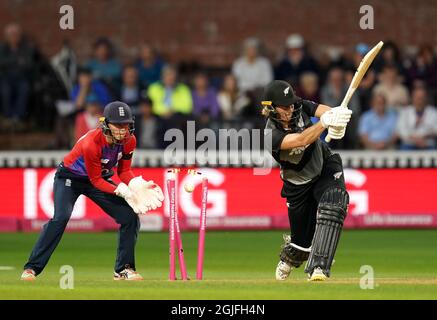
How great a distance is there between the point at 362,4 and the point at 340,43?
736 millimetres

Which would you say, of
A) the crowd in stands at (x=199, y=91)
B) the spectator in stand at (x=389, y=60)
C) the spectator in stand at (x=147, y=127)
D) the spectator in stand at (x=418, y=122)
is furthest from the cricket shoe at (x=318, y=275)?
the spectator in stand at (x=389, y=60)

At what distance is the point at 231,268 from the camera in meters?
15.1

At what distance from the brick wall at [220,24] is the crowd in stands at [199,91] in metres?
1.44

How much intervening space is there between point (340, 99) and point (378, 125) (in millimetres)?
648

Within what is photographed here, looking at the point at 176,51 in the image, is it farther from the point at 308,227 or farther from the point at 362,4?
the point at 308,227

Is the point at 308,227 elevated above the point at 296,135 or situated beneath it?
situated beneath

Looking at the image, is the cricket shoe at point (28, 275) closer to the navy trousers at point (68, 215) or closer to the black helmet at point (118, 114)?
the navy trousers at point (68, 215)

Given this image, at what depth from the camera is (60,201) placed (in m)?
13.2

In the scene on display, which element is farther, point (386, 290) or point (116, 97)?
point (116, 97)

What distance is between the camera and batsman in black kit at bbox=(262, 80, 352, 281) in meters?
12.4

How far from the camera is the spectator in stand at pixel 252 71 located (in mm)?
21531
